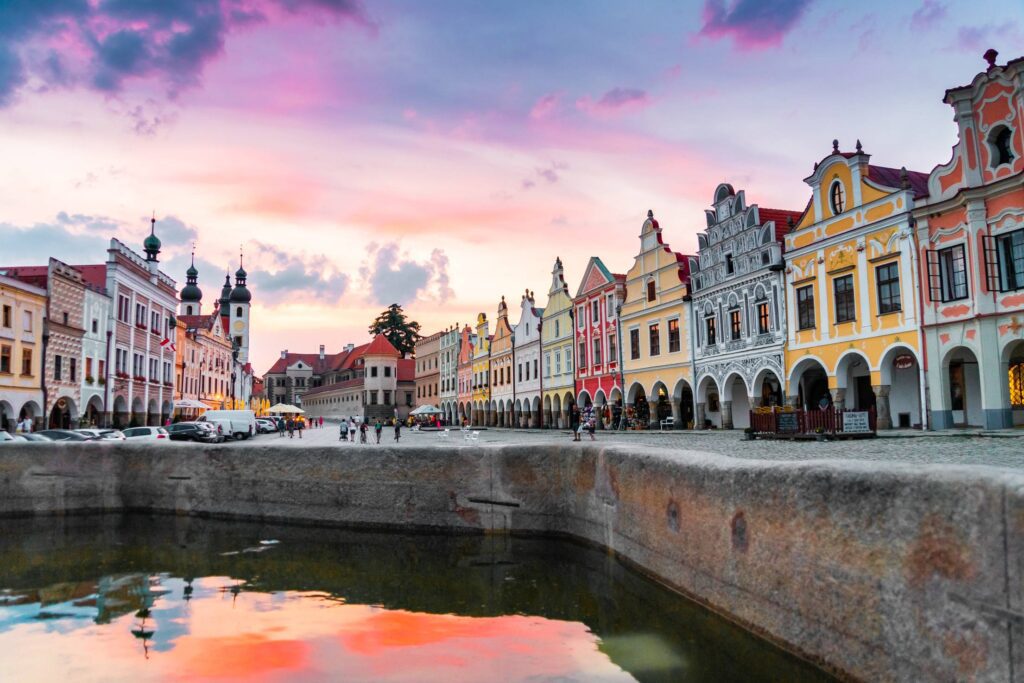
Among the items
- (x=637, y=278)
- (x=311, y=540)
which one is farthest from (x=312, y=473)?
(x=637, y=278)

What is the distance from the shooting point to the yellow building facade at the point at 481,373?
74562 mm

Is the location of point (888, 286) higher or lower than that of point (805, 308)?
higher

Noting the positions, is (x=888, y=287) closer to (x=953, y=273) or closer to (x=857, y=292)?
(x=857, y=292)

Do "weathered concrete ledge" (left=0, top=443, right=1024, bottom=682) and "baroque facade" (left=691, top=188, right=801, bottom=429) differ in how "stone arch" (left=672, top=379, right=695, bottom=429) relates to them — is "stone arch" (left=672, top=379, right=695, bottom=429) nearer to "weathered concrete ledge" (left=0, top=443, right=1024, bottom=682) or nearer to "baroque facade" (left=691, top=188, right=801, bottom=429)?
"baroque facade" (left=691, top=188, right=801, bottom=429)

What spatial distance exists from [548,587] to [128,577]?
605 centimetres

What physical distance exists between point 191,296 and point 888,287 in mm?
103710

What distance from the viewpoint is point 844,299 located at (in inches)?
1158

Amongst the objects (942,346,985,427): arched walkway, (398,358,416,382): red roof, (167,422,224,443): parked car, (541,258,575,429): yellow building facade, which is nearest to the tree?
(398,358,416,382): red roof

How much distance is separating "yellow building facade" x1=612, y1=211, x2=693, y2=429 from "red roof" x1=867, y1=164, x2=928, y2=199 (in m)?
11.6

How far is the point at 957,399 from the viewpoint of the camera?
2628 cm

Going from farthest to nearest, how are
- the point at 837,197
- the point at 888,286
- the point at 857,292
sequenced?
the point at 837,197, the point at 857,292, the point at 888,286

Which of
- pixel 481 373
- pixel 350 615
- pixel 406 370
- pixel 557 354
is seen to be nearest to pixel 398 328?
pixel 406 370

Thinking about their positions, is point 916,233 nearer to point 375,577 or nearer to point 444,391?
point 375,577

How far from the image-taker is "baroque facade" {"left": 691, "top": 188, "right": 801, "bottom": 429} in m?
33.3
